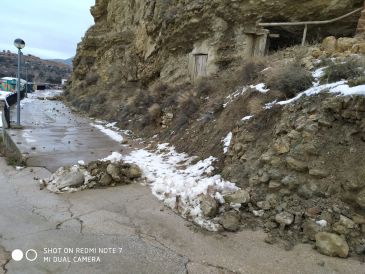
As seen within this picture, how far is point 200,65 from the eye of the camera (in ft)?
42.7

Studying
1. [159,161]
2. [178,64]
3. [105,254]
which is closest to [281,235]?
[105,254]

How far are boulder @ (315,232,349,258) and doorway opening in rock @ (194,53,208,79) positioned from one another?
30.7 feet

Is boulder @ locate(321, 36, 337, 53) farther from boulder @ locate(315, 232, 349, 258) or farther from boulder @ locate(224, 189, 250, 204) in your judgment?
boulder @ locate(315, 232, 349, 258)

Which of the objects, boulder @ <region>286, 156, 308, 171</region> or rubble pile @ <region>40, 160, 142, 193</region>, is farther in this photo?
rubble pile @ <region>40, 160, 142, 193</region>

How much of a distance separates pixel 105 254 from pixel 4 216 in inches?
86.8

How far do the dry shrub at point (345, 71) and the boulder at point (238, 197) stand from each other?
2.73m

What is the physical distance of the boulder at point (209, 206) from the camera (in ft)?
15.8

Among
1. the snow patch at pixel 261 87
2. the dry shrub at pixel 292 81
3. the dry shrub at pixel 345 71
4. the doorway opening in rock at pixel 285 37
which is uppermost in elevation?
the doorway opening in rock at pixel 285 37

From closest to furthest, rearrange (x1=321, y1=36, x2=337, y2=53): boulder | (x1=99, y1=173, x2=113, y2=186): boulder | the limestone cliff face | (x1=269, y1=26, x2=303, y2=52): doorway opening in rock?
(x1=99, y1=173, x2=113, y2=186): boulder, (x1=321, y1=36, x2=337, y2=53): boulder, the limestone cliff face, (x1=269, y1=26, x2=303, y2=52): doorway opening in rock

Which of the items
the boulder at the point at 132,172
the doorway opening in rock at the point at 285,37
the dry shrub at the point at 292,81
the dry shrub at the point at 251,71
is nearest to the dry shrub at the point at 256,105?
the dry shrub at the point at 292,81

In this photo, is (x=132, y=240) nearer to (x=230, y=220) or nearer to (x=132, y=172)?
(x=230, y=220)

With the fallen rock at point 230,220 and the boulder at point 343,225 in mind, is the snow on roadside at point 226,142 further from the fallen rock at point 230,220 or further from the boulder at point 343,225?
the boulder at point 343,225

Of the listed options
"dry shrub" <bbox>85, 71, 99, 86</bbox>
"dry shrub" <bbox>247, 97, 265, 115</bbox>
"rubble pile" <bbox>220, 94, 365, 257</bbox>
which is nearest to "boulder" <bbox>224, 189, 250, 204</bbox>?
"rubble pile" <bbox>220, 94, 365, 257</bbox>

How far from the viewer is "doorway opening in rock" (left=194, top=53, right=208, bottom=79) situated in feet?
42.0
